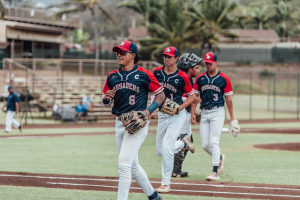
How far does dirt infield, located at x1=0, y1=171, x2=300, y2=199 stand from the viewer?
6.43m

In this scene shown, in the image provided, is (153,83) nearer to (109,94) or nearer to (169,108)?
(109,94)

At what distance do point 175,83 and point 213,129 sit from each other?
1.40 meters

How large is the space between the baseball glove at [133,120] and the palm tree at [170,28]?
33402 millimetres

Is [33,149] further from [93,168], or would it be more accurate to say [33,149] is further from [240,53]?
[240,53]

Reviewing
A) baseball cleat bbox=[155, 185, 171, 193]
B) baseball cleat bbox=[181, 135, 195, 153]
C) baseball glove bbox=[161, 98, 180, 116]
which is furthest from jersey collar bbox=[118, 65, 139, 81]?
baseball cleat bbox=[181, 135, 195, 153]

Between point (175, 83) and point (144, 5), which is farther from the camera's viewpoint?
point (144, 5)

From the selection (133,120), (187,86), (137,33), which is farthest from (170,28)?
(133,120)

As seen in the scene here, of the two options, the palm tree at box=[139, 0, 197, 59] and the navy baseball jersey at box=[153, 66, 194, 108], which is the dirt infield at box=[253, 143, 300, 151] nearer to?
the navy baseball jersey at box=[153, 66, 194, 108]

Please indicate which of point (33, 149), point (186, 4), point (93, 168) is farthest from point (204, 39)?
point (93, 168)

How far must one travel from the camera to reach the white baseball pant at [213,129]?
7.77m

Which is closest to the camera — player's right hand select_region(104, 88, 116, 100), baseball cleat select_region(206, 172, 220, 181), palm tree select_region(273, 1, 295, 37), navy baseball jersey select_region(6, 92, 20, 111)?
player's right hand select_region(104, 88, 116, 100)

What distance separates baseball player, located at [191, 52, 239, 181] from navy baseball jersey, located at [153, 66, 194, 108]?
0.85 m

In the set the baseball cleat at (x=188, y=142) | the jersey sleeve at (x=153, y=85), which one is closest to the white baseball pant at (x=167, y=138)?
the baseball cleat at (x=188, y=142)

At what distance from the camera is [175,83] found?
23.0 feet
